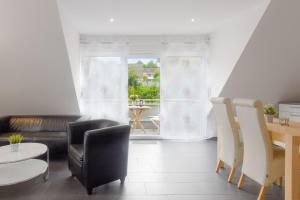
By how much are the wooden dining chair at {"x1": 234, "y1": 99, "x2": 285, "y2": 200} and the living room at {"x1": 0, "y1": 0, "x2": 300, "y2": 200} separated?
0.5 inches

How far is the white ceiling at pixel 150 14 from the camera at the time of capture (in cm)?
333

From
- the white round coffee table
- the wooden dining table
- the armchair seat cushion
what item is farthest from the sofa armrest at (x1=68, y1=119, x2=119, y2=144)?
the wooden dining table

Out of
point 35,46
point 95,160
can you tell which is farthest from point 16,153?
point 35,46

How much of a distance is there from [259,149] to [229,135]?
0.63 meters

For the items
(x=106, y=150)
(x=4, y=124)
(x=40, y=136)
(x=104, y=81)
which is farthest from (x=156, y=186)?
(x=4, y=124)

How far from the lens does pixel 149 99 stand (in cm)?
611

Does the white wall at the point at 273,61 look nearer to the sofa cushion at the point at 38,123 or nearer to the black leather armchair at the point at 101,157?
the black leather armchair at the point at 101,157

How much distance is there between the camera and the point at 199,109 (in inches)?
211

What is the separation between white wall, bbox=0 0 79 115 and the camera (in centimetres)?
321

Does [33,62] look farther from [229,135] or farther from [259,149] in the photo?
[259,149]

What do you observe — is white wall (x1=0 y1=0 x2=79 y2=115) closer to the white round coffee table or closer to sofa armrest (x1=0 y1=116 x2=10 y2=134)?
sofa armrest (x1=0 y1=116 x2=10 y2=134)

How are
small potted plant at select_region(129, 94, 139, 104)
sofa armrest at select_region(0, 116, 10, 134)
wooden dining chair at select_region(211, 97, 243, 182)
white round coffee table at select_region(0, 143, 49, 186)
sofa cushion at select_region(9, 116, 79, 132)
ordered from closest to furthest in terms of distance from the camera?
1. white round coffee table at select_region(0, 143, 49, 186)
2. wooden dining chair at select_region(211, 97, 243, 182)
3. sofa armrest at select_region(0, 116, 10, 134)
4. sofa cushion at select_region(9, 116, 79, 132)
5. small potted plant at select_region(129, 94, 139, 104)

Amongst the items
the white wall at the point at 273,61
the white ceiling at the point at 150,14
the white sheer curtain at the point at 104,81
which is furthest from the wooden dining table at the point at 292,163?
the white sheer curtain at the point at 104,81

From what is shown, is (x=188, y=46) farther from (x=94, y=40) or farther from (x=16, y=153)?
(x=16, y=153)
